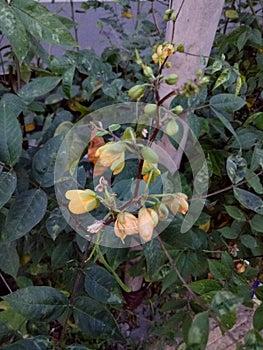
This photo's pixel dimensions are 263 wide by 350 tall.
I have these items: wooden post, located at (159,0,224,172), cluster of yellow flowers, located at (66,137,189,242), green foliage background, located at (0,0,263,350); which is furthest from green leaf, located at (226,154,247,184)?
cluster of yellow flowers, located at (66,137,189,242)

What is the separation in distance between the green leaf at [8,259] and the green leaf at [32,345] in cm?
23

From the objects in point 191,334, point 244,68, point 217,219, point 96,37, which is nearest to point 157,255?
point 191,334

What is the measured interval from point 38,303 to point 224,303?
0.25 metres

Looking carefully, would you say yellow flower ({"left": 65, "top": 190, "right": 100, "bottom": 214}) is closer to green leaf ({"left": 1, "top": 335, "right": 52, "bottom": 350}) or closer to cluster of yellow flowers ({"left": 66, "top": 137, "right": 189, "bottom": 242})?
cluster of yellow flowers ({"left": 66, "top": 137, "right": 189, "bottom": 242})

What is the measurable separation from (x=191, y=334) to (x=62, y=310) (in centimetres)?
23

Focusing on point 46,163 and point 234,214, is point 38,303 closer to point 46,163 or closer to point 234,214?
point 46,163

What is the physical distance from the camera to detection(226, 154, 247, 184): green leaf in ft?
2.24

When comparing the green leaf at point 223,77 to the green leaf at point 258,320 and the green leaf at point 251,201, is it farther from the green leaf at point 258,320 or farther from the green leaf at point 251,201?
the green leaf at point 258,320

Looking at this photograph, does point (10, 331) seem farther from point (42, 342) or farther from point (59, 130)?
point (59, 130)

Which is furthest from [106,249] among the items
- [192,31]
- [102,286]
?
[192,31]

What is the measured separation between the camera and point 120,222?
0.44 meters

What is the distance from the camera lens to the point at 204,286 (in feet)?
1.98

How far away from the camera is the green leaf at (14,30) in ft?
1.96

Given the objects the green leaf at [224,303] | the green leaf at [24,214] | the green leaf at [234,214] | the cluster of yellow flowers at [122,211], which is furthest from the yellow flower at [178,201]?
the green leaf at [234,214]
